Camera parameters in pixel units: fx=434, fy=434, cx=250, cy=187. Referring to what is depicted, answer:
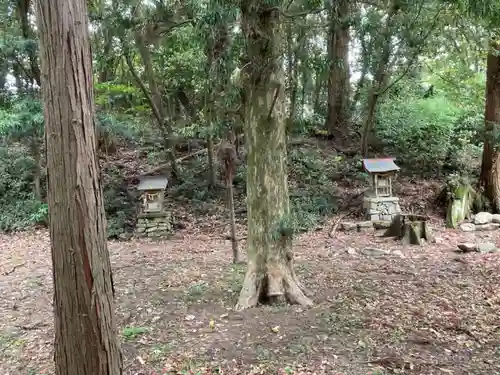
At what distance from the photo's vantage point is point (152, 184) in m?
9.51

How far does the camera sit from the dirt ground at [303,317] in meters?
3.94

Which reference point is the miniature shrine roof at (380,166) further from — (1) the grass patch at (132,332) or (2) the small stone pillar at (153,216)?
(1) the grass patch at (132,332)

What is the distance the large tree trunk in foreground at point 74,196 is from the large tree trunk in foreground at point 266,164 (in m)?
2.86

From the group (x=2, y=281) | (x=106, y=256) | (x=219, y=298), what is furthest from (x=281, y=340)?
(x=2, y=281)

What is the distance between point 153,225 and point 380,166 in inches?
206

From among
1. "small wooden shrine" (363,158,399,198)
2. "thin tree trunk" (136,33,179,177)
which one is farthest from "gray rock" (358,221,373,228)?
"thin tree trunk" (136,33,179,177)

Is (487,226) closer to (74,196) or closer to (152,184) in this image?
(152,184)

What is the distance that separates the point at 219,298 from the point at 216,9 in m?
3.44

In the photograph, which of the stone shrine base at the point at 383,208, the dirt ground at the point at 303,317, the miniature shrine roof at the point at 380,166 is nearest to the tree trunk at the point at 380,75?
the miniature shrine roof at the point at 380,166

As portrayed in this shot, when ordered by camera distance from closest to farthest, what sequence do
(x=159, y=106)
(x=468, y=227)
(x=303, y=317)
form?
1. (x=303, y=317)
2. (x=468, y=227)
3. (x=159, y=106)

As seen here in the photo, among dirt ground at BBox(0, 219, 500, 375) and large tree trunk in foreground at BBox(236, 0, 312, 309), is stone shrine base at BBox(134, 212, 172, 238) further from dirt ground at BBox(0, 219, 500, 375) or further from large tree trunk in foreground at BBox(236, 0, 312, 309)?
large tree trunk in foreground at BBox(236, 0, 312, 309)

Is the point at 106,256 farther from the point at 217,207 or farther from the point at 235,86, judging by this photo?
the point at 217,207

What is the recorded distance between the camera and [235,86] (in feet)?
16.7

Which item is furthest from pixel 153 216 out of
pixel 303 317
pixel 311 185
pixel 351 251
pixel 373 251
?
pixel 303 317
